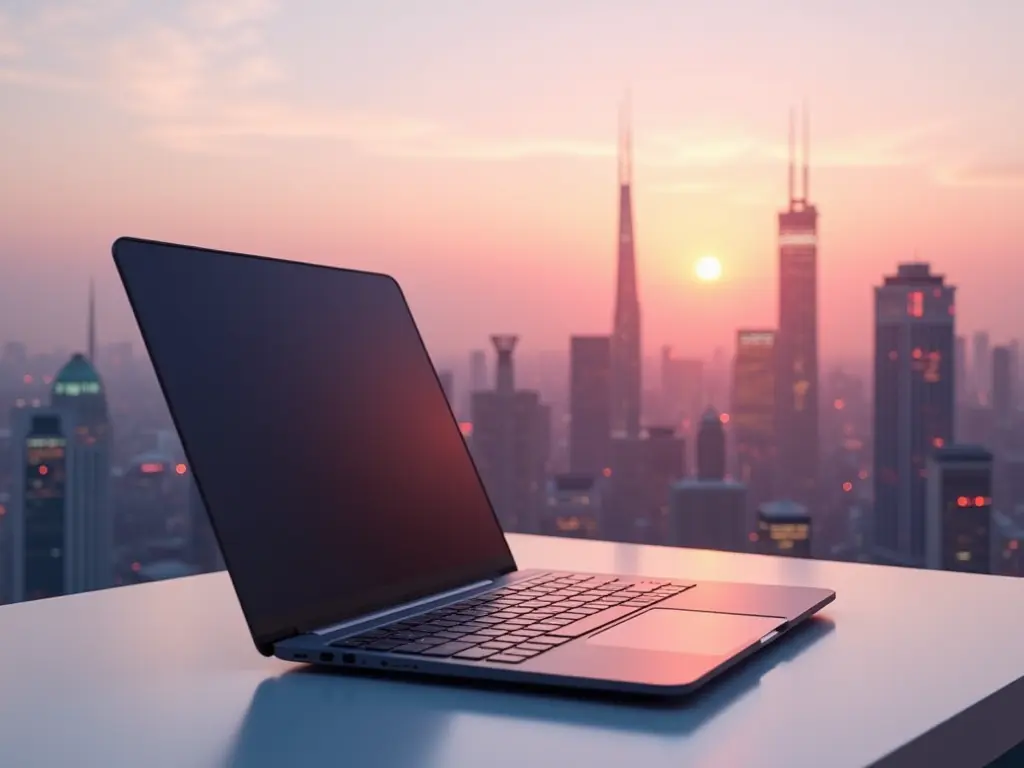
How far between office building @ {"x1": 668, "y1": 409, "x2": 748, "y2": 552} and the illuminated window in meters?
2.73

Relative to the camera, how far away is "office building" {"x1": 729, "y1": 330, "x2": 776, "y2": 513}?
45.4 feet

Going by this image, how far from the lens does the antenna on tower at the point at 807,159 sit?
13.0 meters

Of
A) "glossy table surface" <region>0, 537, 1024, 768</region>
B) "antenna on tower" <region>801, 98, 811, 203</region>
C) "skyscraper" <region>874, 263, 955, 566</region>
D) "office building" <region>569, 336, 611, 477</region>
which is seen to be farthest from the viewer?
"antenna on tower" <region>801, 98, 811, 203</region>

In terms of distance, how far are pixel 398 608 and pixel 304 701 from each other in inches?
7.9

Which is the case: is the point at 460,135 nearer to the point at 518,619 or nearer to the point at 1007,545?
the point at 1007,545

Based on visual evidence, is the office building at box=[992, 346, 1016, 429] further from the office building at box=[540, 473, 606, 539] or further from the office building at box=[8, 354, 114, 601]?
the office building at box=[8, 354, 114, 601]

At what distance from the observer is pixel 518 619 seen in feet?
2.25

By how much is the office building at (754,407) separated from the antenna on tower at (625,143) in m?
2.52

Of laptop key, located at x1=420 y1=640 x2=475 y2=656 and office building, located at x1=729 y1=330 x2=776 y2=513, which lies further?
office building, located at x1=729 y1=330 x2=776 y2=513

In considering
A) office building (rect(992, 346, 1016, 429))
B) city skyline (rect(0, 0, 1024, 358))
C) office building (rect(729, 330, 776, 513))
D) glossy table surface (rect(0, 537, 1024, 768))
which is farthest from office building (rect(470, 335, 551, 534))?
glossy table surface (rect(0, 537, 1024, 768))

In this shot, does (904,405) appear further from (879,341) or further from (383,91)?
(383,91)


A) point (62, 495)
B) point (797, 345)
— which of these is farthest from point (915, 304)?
Answer: point (62, 495)

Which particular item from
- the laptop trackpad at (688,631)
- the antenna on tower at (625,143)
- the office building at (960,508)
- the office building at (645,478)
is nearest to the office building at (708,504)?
the office building at (645,478)

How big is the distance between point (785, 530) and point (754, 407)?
3958 mm
